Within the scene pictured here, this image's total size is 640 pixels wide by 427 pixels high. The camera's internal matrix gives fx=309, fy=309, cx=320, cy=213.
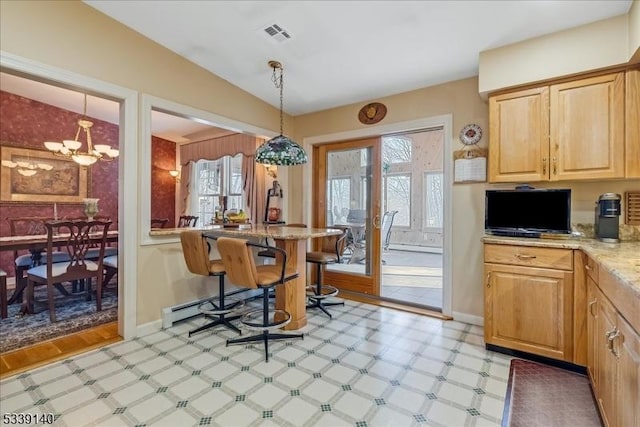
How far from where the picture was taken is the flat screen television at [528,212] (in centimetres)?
242

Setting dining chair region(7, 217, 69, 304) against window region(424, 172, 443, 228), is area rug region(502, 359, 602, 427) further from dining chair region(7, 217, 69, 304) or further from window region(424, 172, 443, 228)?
window region(424, 172, 443, 228)

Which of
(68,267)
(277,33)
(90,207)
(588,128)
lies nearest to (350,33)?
(277,33)

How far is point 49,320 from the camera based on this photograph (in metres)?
3.08

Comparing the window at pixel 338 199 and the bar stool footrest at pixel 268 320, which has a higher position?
the window at pixel 338 199

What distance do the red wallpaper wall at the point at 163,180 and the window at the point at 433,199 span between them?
620 cm

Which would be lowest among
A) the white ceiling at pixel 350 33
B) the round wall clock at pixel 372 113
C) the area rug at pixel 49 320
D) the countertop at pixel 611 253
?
the area rug at pixel 49 320

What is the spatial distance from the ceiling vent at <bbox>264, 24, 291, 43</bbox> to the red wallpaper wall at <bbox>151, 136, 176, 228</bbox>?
4.86 meters

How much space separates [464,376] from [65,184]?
616 centimetres

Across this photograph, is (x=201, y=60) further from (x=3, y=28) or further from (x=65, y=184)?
(x=65, y=184)

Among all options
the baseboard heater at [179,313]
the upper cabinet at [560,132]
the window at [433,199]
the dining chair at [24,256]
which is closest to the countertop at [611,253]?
the upper cabinet at [560,132]

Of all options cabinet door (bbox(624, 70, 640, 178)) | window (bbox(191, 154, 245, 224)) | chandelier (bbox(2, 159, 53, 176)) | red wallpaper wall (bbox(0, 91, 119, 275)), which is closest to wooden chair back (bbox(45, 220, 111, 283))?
red wallpaper wall (bbox(0, 91, 119, 275))

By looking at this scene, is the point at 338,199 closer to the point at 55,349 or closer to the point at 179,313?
the point at 179,313

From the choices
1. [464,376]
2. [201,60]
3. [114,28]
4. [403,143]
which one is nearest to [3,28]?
[114,28]

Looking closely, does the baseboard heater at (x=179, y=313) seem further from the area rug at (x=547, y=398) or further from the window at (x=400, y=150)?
the window at (x=400, y=150)
